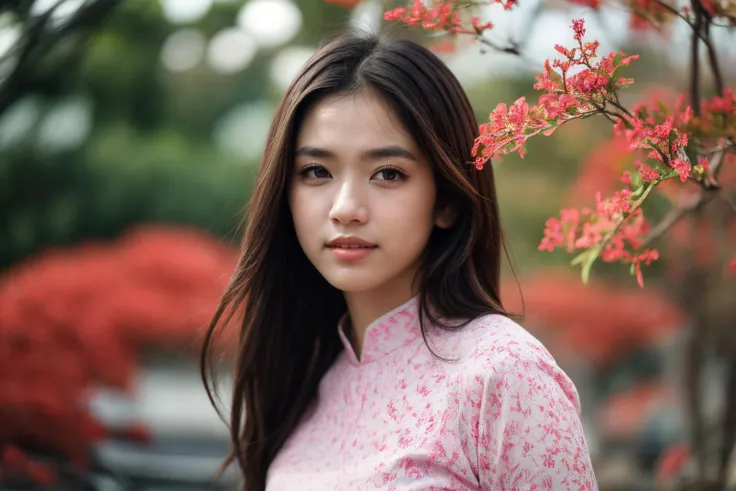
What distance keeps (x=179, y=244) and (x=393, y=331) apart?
325 cm

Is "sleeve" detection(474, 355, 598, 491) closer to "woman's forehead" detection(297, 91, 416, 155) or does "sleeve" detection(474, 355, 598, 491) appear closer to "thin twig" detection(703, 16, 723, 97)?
"woman's forehead" detection(297, 91, 416, 155)

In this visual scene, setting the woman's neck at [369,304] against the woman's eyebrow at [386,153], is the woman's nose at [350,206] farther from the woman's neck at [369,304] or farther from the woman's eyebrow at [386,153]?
the woman's neck at [369,304]

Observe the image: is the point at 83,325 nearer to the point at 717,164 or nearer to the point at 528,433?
the point at 528,433

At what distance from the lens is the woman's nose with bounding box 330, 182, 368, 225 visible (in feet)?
4.38

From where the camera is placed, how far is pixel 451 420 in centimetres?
124

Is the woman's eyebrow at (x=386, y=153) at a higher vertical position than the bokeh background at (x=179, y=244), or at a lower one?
higher

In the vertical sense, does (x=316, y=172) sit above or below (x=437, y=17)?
below

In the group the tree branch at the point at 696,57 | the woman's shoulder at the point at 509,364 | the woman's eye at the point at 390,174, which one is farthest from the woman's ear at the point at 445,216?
the tree branch at the point at 696,57

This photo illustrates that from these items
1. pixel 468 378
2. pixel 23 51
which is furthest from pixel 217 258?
pixel 468 378

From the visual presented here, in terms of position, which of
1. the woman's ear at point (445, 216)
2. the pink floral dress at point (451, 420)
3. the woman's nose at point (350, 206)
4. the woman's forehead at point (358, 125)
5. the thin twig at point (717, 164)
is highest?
the woman's forehead at point (358, 125)

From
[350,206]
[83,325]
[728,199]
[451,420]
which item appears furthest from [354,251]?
[83,325]

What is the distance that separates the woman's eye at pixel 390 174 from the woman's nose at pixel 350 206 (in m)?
0.04

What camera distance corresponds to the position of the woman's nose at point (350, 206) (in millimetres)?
1334

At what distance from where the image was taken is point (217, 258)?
5.07 meters
